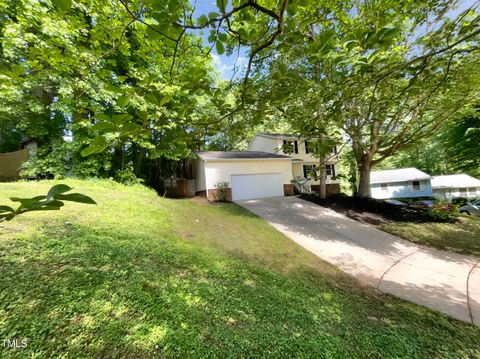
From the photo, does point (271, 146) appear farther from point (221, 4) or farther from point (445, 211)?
point (221, 4)

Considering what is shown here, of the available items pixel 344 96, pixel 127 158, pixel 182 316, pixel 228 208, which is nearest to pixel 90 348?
pixel 182 316

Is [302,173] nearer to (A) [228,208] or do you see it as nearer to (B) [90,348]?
(A) [228,208]

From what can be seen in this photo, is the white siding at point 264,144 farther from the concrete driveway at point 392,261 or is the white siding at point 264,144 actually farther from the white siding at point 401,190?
the white siding at point 401,190

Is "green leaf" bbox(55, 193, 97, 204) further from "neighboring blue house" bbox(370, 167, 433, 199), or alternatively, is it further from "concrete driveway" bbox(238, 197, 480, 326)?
"neighboring blue house" bbox(370, 167, 433, 199)

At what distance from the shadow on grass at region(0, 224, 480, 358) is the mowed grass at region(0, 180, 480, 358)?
0.01 m

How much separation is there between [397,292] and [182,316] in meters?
4.13

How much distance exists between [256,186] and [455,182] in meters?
24.9

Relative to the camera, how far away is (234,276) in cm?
377

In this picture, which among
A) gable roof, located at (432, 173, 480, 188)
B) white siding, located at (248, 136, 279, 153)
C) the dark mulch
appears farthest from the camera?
gable roof, located at (432, 173, 480, 188)

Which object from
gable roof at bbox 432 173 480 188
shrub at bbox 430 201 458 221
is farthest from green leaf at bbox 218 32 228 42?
gable roof at bbox 432 173 480 188

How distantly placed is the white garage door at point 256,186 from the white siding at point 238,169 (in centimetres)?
31

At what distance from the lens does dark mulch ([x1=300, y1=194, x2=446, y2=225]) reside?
29.9ft

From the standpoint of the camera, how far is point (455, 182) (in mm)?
23984

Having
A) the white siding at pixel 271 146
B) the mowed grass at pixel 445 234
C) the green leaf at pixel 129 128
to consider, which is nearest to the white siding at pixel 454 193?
the white siding at pixel 271 146
